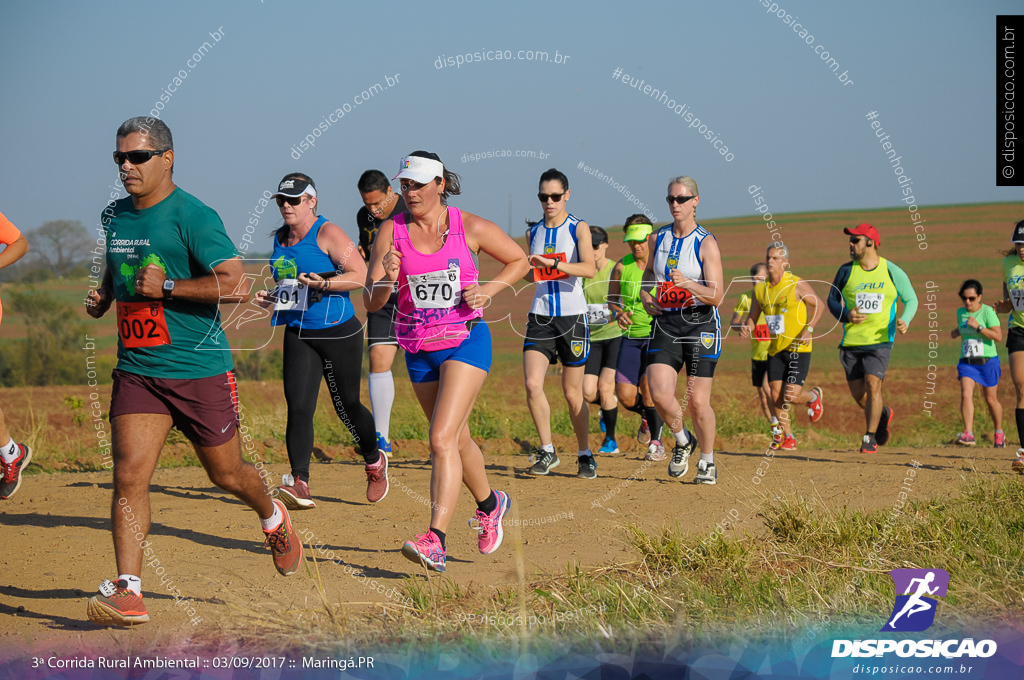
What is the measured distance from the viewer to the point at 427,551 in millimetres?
4816

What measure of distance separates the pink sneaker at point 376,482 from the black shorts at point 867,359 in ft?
16.1

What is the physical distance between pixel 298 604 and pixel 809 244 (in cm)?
3140

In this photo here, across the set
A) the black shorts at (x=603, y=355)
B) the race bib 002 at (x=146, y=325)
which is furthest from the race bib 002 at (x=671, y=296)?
the race bib 002 at (x=146, y=325)

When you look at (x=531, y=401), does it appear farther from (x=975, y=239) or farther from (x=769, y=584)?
(x=975, y=239)

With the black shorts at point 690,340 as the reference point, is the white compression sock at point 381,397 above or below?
below

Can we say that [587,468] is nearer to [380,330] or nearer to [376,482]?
[376,482]

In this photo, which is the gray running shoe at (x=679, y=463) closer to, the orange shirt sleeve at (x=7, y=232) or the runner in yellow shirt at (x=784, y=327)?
the runner in yellow shirt at (x=784, y=327)

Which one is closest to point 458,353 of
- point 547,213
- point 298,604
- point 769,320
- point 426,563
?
point 426,563

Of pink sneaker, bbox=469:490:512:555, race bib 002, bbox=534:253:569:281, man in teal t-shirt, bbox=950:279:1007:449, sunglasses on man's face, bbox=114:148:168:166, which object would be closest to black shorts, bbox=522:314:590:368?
race bib 002, bbox=534:253:569:281

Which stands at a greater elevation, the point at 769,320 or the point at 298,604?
the point at 769,320

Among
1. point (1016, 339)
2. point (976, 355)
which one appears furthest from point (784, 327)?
point (1016, 339)

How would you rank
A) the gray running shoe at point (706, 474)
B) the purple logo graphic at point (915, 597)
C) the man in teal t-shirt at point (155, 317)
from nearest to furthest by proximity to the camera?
the purple logo graphic at point (915, 597)
the man in teal t-shirt at point (155, 317)
the gray running shoe at point (706, 474)

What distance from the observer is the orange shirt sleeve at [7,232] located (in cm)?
654

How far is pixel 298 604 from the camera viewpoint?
4.54 metres
